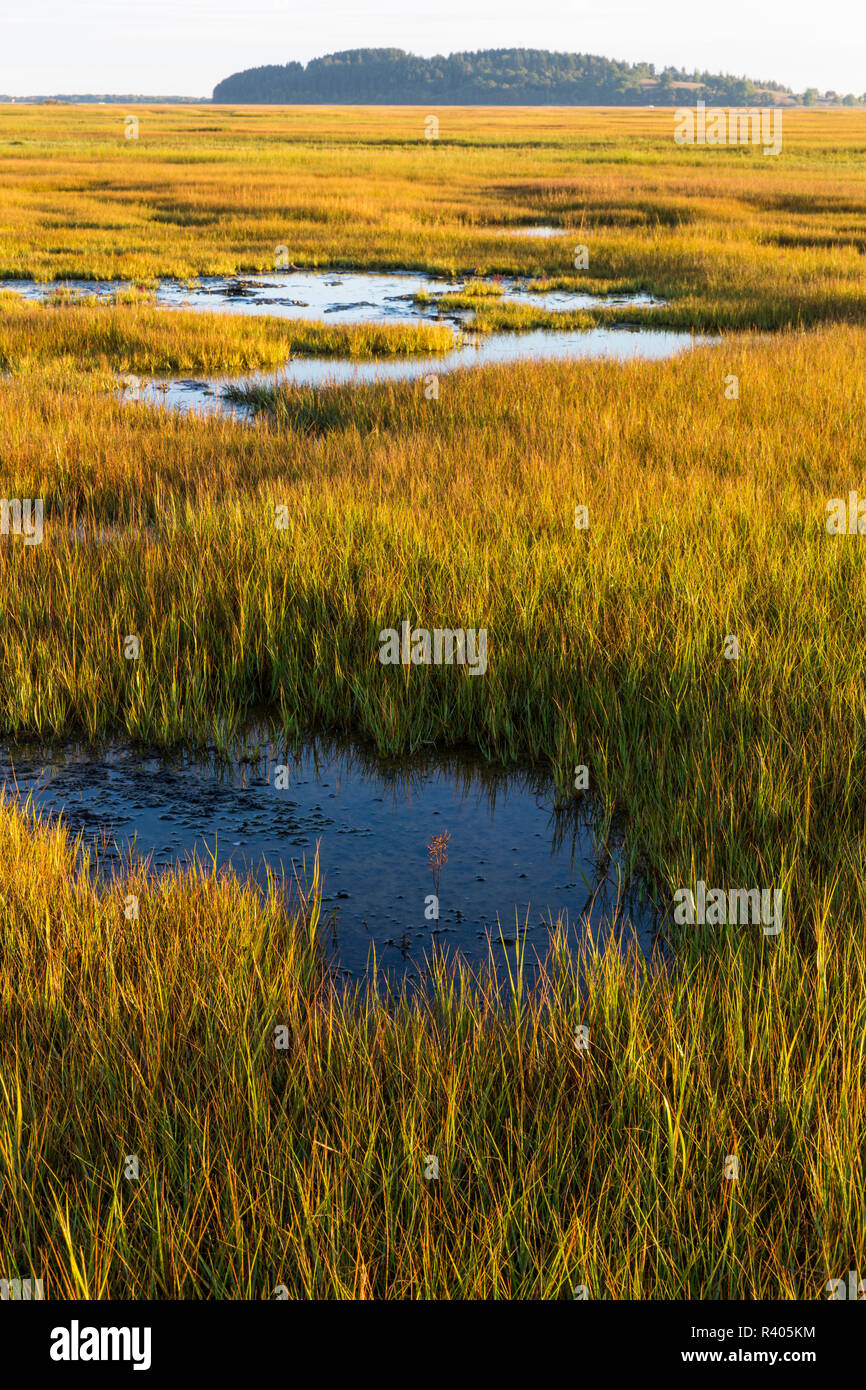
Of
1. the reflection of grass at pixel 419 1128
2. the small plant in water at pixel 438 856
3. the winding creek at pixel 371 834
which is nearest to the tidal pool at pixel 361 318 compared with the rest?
the winding creek at pixel 371 834

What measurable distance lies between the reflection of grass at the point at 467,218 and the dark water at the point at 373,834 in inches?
516

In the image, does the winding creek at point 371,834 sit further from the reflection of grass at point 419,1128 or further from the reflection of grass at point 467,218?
the reflection of grass at point 467,218

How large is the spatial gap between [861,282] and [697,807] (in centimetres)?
1591

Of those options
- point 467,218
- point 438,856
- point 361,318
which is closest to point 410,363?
point 361,318

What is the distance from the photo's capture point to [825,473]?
816cm

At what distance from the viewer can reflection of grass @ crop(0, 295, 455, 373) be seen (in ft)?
45.2

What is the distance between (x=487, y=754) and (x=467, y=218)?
26.8m

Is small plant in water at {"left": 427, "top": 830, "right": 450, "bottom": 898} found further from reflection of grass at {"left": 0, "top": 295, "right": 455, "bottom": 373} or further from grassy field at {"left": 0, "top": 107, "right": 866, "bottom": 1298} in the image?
reflection of grass at {"left": 0, "top": 295, "right": 455, "bottom": 373}

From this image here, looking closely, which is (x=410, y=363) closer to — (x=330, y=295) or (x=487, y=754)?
(x=330, y=295)

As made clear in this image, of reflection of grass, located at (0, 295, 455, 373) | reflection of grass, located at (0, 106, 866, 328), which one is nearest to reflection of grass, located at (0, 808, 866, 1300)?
reflection of grass, located at (0, 295, 455, 373)

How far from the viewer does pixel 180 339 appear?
14.2 meters

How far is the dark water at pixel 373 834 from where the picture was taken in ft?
12.8

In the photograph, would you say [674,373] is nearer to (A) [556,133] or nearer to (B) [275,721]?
(B) [275,721]

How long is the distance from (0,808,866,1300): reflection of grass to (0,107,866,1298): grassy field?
0.01m
